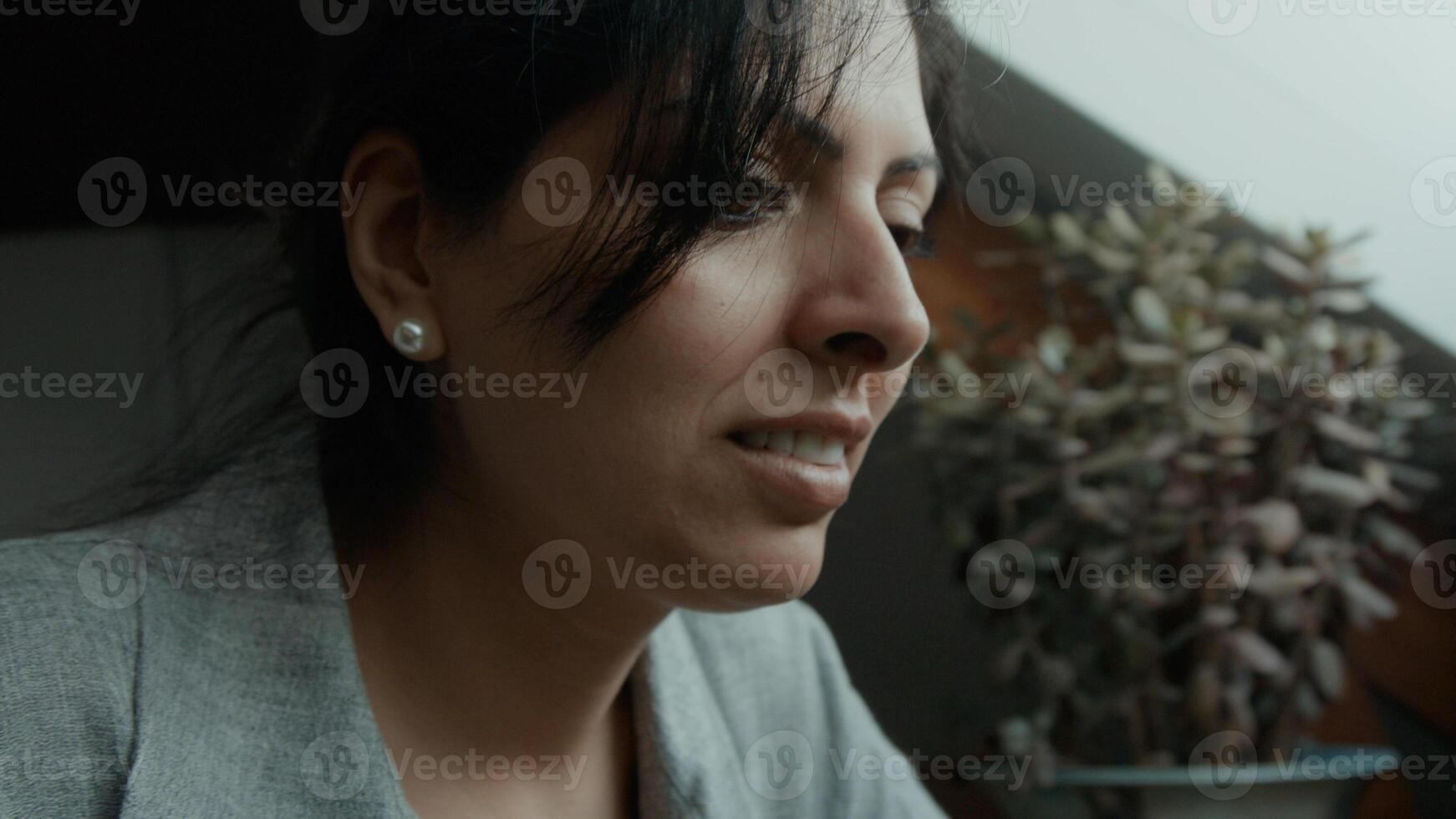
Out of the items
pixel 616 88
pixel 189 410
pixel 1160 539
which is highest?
pixel 616 88

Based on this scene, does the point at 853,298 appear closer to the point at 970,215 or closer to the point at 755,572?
the point at 755,572

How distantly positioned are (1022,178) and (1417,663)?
75 centimetres

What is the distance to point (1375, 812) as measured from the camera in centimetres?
138

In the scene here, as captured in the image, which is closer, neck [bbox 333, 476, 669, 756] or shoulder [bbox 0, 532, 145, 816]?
shoulder [bbox 0, 532, 145, 816]

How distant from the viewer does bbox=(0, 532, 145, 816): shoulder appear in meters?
0.65

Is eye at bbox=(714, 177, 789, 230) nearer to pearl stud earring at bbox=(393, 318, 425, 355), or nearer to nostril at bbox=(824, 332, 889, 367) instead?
nostril at bbox=(824, 332, 889, 367)

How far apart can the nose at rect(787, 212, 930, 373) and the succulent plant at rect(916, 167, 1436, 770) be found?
0.63 m

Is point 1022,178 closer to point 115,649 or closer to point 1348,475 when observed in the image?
point 1348,475

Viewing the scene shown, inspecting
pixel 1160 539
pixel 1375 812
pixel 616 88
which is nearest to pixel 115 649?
pixel 616 88

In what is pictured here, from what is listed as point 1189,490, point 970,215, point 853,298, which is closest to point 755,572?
point 853,298

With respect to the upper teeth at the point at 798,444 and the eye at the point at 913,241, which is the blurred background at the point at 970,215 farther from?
the upper teeth at the point at 798,444

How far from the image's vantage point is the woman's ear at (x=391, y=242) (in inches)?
29.6

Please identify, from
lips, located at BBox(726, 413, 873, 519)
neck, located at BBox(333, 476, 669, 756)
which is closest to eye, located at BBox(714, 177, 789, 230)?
lips, located at BBox(726, 413, 873, 519)

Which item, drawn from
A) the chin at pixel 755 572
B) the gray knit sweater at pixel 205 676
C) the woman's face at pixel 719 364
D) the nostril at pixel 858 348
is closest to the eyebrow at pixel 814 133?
the woman's face at pixel 719 364
